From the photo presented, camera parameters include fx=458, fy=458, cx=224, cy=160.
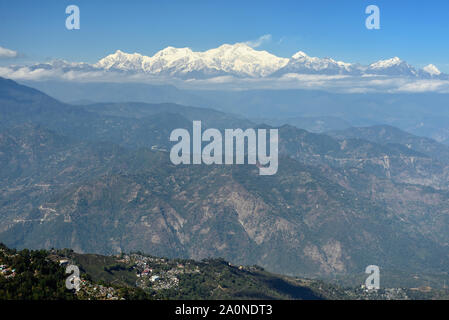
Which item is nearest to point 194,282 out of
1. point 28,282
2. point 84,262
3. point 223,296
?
point 223,296

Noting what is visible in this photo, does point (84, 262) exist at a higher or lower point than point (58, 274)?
lower
